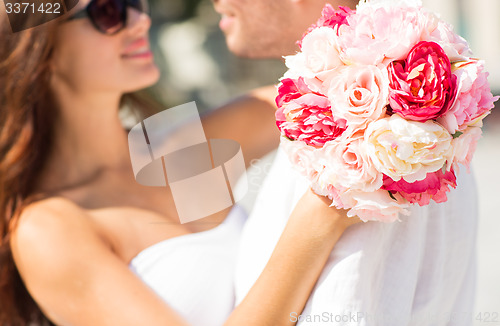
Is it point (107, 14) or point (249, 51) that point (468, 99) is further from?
point (107, 14)

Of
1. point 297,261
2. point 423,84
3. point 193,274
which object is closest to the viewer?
point 423,84

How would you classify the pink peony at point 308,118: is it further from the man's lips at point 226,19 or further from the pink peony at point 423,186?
the man's lips at point 226,19

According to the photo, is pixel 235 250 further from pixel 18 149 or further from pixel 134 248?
pixel 18 149

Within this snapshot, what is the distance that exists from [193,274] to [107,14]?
2.34ft

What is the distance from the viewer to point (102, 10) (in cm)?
136

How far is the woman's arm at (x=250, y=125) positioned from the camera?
159cm

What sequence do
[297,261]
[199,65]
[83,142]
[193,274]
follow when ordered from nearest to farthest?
[297,261] < [193,274] < [83,142] < [199,65]

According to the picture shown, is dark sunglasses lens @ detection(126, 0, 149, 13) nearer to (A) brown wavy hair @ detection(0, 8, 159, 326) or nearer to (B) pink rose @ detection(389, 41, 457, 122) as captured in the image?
(A) brown wavy hair @ detection(0, 8, 159, 326)

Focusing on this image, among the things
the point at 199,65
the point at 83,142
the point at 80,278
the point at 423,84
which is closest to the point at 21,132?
the point at 83,142

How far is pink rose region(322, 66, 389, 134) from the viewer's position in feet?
2.64

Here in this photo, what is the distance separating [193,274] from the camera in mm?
1382

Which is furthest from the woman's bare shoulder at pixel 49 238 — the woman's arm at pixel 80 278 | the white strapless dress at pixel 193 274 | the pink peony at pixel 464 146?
the pink peony at pixel 464 146

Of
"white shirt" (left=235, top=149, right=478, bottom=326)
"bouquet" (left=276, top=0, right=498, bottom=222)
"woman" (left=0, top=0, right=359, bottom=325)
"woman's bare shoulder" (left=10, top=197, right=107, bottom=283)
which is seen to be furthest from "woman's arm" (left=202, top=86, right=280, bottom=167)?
"bouquet" (left=276, top=0, right=498, bottom=222)

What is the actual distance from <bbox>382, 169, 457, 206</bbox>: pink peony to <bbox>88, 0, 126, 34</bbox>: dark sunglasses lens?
886mm
